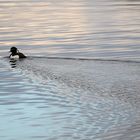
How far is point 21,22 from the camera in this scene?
31.4m

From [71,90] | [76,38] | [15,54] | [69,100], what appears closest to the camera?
[69,100]

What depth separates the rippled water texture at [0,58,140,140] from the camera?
332 inches

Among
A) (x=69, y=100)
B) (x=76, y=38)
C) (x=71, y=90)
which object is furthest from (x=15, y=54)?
(x=76, y=38)

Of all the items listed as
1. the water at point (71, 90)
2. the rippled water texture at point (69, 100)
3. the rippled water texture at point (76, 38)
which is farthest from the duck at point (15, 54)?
the rippled water texture at point (76, 38)

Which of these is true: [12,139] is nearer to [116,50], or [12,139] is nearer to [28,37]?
[116,50]

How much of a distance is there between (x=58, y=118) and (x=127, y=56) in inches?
293

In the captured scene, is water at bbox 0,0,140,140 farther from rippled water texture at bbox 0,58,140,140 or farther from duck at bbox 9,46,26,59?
duck at bbox 9,46,26,59

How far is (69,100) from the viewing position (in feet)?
34.3

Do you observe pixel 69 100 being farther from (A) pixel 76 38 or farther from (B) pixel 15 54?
(A) pixel 76 38

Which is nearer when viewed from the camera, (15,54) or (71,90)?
(71,90)

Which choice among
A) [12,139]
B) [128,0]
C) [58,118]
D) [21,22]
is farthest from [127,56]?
[128,0]

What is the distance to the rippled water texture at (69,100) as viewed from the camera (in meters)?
8.45

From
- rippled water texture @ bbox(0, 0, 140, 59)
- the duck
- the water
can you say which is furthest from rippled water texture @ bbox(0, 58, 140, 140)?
rippled water texture @ bbox(0, 0, 140, 59)

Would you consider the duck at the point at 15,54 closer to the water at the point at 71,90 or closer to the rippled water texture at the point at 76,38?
the water at the point at 71,90
